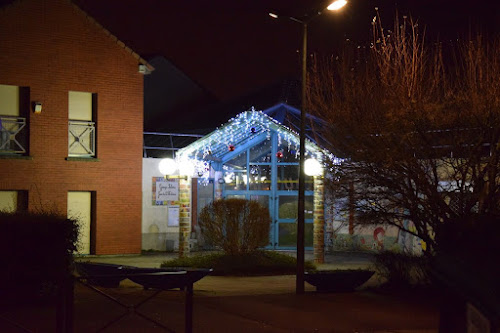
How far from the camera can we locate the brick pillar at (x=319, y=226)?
918 inches

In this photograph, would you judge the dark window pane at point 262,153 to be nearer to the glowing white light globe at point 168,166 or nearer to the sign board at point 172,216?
the sign board at point 172,216

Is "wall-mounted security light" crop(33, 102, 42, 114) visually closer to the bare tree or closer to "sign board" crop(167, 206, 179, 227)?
"sign board" crop(167, 206, 179, 227)

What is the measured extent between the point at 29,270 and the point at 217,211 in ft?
27.8

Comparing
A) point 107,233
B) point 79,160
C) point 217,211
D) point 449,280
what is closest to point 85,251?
point 107,233

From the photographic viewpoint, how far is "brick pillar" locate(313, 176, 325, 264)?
23312 mm

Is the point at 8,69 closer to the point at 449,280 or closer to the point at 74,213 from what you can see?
the point at 74,213

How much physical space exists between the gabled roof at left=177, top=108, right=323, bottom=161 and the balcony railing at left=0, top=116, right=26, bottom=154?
5.20 metres

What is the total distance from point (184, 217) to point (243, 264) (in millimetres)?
3743

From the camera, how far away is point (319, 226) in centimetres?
2348

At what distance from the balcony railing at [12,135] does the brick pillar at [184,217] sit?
17.8 ft

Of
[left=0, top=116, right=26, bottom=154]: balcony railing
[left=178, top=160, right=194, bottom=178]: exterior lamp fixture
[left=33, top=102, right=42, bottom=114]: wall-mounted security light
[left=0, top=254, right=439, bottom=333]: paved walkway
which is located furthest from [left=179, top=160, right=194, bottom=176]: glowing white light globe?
[left=0, top=254, right=439, bottom=333]: paved walkway

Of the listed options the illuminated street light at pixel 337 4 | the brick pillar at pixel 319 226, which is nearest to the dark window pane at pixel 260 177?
the brick pillar at pixel 319 226

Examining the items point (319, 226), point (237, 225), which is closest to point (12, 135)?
point (237, 225)

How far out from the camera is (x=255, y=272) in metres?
20.1
